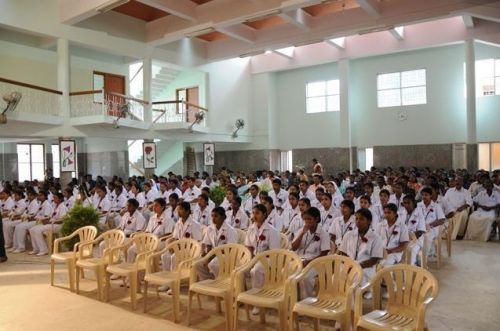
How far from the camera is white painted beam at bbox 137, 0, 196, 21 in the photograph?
12.0 m

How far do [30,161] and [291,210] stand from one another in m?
12.4

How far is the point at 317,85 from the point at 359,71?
1.99 meters

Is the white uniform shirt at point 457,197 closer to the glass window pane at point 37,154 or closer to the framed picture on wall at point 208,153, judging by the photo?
the framed picture on wall at point 208,153

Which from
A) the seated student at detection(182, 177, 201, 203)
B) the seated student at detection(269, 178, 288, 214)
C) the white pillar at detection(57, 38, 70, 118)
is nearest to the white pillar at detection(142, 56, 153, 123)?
the white pillar at detection(57, 38, 70, 118)

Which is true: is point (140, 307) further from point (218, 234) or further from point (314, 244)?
point (314, 244)

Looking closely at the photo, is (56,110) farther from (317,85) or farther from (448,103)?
(448,103)

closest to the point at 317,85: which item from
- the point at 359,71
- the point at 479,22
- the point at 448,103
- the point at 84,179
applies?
the point at 359,71

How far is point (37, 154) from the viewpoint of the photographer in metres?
16.3

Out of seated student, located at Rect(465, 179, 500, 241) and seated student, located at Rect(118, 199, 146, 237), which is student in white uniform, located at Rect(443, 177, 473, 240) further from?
seated student, located at Rect(118, 199, 146, 237)

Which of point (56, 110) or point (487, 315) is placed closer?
point (487, 315)

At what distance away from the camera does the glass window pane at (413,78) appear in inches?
625

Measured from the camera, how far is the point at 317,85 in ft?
60.4

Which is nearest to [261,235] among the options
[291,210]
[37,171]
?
[291,210]

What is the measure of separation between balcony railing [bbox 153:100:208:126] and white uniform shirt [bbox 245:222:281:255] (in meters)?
10.0
